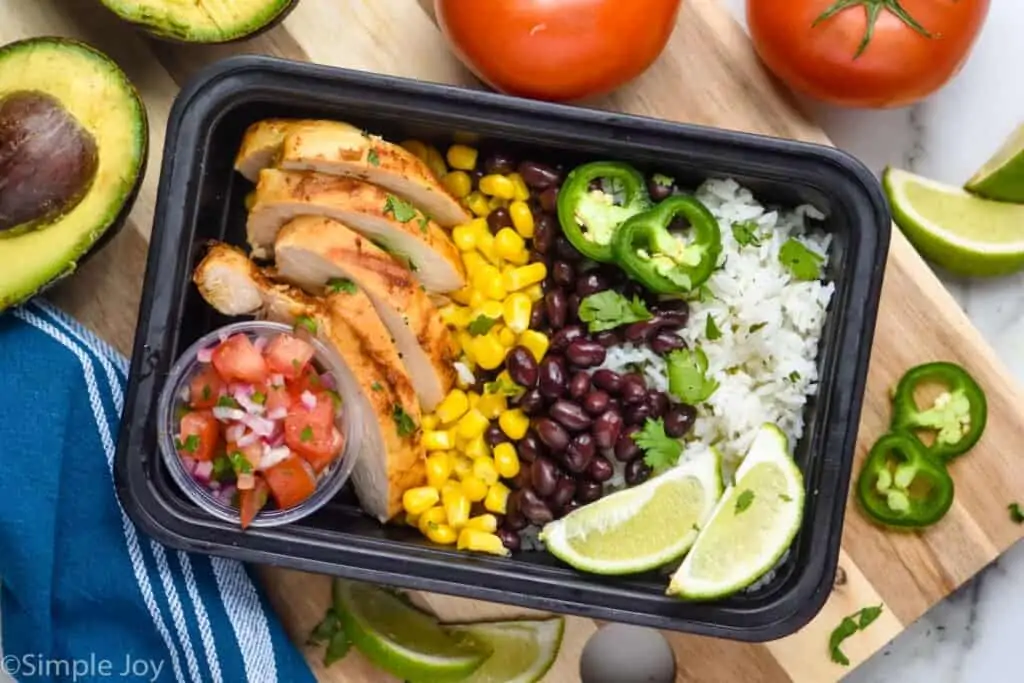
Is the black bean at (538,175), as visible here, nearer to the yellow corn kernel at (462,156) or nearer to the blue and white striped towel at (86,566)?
the yellow corn kernel at (462,156)

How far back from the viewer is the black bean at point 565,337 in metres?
2.08

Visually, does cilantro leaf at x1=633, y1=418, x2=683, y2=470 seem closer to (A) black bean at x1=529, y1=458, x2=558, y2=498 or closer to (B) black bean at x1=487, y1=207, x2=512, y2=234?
(A) black bean at x1=529, y1=458, x2=558, y2=498

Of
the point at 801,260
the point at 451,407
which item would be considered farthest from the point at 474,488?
→ the point at 801,260

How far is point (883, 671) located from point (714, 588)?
0.71 meters

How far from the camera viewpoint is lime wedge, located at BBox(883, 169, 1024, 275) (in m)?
2.21

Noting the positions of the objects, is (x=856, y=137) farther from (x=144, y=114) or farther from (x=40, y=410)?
(x=40, y=410)

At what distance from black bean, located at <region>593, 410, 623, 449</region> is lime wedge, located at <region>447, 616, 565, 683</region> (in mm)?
360

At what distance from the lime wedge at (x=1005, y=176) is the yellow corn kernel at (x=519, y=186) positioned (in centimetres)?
86

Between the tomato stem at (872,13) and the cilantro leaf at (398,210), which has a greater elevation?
the tomato stem at (872,13)

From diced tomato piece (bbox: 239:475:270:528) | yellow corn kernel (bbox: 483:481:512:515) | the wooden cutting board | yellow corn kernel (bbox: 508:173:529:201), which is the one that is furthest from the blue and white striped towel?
yellow corn kernel (bbox: 508:173:529:201)

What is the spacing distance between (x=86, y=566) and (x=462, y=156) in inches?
37.8

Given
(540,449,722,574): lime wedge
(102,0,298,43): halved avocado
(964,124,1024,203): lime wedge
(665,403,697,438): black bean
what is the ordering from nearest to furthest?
1. (102,0,298,43): halved avocado
2. (540,449,722,574): lime wedge
3. (665,403,697,438): black bean
4. (964,124,1024,203): lime wedge

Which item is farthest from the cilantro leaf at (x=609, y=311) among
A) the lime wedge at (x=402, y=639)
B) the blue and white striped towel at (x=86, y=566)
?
the blue and white striped towel at (x=86, y=566)

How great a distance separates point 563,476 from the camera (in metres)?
2.08
